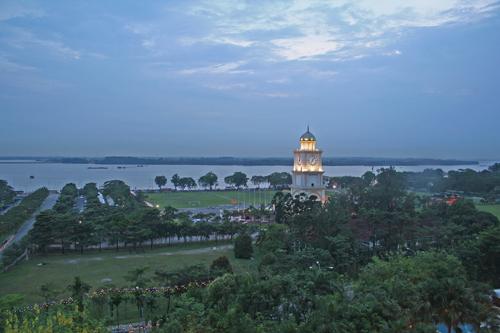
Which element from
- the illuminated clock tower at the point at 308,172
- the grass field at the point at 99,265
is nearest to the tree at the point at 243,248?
the grass field at the point at 99,265

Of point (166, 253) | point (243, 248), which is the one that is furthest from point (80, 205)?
point (243, 248)

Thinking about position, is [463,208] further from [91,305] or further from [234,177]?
[234,177]

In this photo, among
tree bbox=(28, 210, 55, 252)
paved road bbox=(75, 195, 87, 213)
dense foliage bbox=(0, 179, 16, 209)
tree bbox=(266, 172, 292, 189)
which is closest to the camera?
tree bbox=(28, 210, 55, 252)

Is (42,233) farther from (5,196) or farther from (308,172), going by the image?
(5,196)

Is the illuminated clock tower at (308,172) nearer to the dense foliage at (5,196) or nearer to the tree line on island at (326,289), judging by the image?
the tree line on island at (326,289)

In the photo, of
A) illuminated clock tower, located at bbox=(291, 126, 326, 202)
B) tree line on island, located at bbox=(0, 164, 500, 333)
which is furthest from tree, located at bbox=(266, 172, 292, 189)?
tree line on island, located at bbox=(0, 164, 500, 333)

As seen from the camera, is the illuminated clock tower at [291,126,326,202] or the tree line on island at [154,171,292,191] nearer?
the illuminated clock tower at [291,126,326,202]

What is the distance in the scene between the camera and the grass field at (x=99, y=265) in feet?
76.9

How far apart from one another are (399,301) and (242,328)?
4.76 m

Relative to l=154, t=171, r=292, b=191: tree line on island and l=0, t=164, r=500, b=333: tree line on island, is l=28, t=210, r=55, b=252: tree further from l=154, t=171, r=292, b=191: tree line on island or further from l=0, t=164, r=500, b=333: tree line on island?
l=154, t=171, r=292, b=191: tree line on island

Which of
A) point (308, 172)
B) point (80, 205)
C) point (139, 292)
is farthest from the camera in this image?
point (80, 205)

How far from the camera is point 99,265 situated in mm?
27844

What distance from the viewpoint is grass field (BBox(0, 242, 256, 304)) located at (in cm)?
2344

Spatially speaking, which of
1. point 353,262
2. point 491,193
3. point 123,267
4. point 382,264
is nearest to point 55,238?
point 123,267
